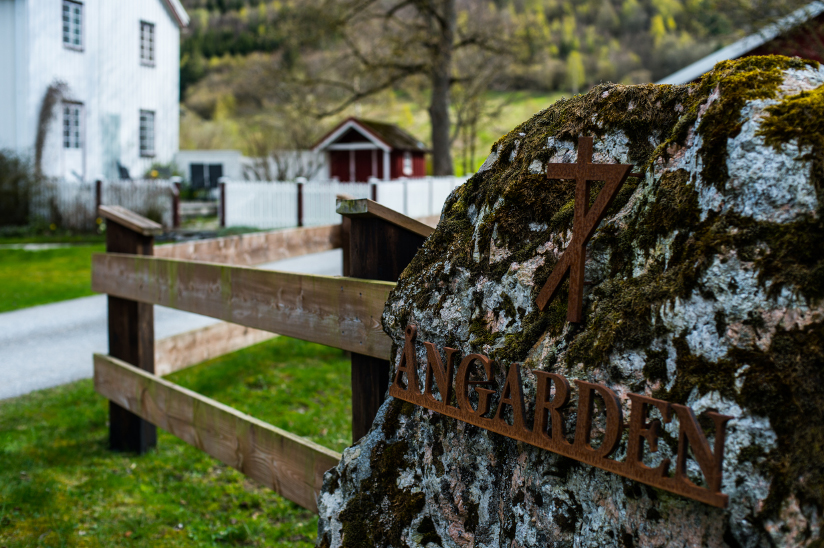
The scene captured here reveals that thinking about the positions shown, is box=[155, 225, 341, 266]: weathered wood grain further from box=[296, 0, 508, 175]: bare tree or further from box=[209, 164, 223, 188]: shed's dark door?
box=[209, 164, 223, 188]: shed's dark door

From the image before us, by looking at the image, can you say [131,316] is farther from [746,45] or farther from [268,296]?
[746,45]

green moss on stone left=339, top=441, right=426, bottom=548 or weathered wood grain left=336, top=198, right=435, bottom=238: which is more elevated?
weathered wood grain left=336, top=198, right=435, bottom=238

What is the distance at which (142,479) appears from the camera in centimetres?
386

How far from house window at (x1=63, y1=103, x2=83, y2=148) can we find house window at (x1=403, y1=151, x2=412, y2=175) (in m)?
13.4

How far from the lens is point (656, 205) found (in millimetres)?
1408

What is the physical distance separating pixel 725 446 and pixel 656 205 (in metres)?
0.51

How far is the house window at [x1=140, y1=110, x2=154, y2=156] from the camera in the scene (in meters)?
24.7

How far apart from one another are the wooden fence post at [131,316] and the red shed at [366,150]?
24791mm

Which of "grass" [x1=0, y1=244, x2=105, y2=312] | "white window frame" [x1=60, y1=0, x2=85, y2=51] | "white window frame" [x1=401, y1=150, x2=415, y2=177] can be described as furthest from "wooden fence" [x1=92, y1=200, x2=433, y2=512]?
"white window frame" [x1=401, y1=150, x2=415, y2=177]

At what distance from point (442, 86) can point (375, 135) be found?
7752mm

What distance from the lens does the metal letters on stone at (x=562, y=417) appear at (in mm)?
1178

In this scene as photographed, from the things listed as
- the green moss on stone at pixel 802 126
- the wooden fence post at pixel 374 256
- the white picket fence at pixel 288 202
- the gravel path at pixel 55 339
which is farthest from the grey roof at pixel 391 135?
the green moss on stone at pixel 802 126

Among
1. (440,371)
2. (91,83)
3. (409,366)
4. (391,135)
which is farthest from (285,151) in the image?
(440,371)

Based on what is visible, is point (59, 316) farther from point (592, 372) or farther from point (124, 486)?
point (592, 372)
